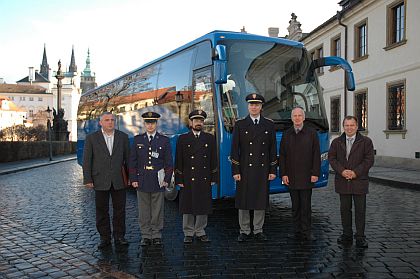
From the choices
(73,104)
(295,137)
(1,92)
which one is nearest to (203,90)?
(295,137)

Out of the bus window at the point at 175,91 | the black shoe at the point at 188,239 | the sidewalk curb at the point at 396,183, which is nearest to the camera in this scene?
the black shoe at the point at 188,239

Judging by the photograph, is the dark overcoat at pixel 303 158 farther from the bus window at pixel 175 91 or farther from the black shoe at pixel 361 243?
the bus window at pixel 175 91

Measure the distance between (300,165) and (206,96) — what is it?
2692 mm

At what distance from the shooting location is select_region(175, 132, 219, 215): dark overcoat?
6.49 m

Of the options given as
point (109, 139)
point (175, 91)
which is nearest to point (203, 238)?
point (109, 139)

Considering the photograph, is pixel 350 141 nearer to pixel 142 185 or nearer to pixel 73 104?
pixel 142 185

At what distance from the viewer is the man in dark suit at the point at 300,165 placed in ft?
21.5

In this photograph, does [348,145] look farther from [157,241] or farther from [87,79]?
[87,79]

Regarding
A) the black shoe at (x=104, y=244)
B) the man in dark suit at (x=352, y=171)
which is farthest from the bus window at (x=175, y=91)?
the man in dark suit at (x=352, y=171)

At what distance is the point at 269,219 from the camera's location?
8438mm

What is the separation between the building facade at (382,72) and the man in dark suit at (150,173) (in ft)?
48.8

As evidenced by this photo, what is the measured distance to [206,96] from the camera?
8.53m

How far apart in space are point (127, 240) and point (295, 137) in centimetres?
293

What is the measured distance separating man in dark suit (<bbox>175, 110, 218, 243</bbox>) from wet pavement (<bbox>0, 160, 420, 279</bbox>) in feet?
1.51
